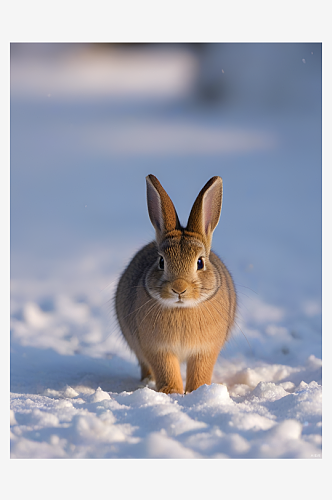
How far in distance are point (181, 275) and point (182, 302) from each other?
18 centimetres

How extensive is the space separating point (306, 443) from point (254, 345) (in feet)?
7.92

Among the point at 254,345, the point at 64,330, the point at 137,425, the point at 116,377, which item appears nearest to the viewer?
the point at 137,425

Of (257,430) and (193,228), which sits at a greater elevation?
(193,228)

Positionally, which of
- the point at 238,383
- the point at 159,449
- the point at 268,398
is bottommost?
the point at 159,449

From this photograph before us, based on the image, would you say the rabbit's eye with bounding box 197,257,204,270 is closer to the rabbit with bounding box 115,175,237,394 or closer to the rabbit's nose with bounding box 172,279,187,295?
the rabbit with bounding box 115,175,237,394

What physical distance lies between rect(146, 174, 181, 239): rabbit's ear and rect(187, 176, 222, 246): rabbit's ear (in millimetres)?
136

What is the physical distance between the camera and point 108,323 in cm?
582

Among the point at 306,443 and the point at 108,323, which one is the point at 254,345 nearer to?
the point at 108,323

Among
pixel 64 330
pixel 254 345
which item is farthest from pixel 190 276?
pixel 64 330

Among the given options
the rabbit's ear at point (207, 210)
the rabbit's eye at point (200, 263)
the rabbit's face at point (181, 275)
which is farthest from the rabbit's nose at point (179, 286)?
the rabbit's ear at point (207, 210)

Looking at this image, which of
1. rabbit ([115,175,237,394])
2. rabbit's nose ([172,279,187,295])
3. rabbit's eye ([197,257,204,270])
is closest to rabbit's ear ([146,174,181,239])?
rabbit ([115,175,237,394])

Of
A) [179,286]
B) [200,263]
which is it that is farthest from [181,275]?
[200,263]

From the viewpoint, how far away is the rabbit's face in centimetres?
362

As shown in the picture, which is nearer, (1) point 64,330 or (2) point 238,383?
(2) point 238,383
